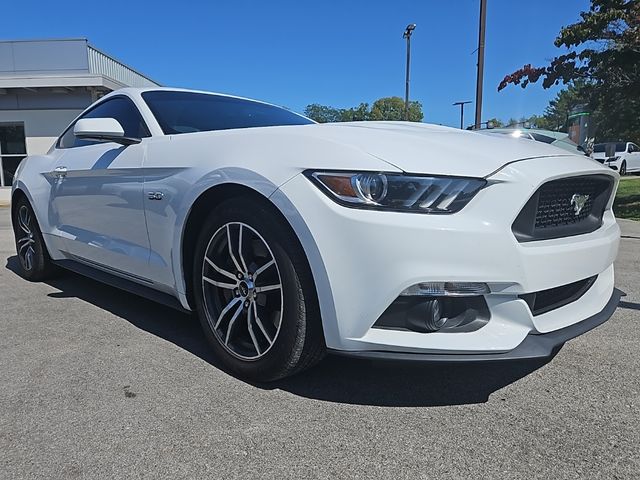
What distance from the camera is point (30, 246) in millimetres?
4512

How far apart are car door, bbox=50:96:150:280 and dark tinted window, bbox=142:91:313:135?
158 millimetres

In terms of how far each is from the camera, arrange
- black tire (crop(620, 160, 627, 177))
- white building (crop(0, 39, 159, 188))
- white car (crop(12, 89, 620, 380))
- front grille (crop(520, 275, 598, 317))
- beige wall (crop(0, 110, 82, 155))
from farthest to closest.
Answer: black tire (crop(620, 160, 627, 177)) < beige wall (crop(0, 110, 82, 155)) < white building (crop(0, 39, 159, 188)) < front grille (crop(520, 275, 598, 317)) < white car (crop(12, 89, 620, 380))

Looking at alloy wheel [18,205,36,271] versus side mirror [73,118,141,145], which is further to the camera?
alloy wheel [18,205,36,271]

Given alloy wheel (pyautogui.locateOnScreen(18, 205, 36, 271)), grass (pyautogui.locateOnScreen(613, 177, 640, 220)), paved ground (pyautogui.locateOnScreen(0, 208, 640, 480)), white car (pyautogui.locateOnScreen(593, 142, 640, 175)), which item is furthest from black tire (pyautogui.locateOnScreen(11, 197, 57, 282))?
white car (pyautogui.locateOnScreen(593, 142, 640, 175))

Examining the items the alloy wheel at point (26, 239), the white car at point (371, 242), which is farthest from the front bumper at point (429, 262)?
the alloy wheel at point (26, 239)

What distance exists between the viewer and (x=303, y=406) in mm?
2213

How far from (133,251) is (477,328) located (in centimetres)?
201

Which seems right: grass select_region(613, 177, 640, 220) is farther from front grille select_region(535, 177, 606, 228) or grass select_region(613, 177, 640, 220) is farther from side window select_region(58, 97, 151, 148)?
side window select_region(58, 97, 151, 148)

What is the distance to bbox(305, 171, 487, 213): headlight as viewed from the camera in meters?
1.94

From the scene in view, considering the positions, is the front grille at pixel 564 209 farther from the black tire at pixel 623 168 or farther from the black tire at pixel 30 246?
the black tire at pixel 623 168

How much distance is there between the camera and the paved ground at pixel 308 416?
1797 millimetres

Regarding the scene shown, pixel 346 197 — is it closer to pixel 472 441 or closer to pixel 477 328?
pixel 477 328

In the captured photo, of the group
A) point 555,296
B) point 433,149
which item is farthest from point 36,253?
point 555,296

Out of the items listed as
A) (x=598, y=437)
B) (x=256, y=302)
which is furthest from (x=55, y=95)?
(x=598, y=437)
